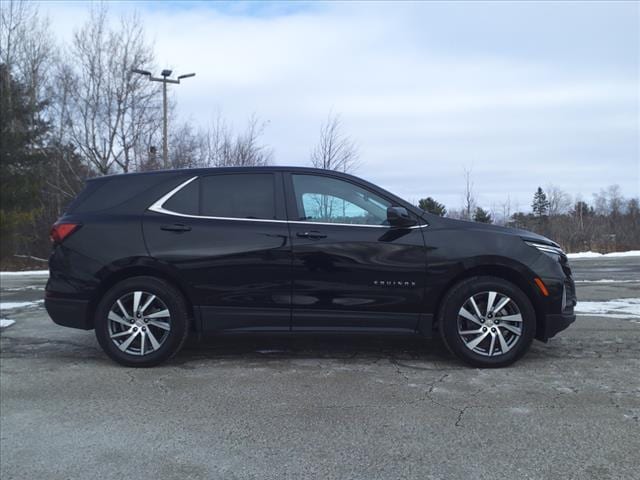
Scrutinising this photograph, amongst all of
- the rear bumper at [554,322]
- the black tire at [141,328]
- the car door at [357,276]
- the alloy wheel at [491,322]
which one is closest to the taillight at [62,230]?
the black tire at [141,328]

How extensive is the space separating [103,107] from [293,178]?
26474 mm

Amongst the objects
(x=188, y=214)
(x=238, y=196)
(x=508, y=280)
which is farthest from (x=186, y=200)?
(x=508, y=280)

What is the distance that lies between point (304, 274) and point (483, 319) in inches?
63.0

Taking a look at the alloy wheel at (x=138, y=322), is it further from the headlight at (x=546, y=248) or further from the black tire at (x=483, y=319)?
the headlight at (x=546, y=248)

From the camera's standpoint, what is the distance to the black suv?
459 cm

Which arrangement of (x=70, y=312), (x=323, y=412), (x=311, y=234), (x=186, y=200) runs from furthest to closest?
(x=186, y=200) < (x=70, y=312) < (x=311, y=234) < (x=323, y=412)

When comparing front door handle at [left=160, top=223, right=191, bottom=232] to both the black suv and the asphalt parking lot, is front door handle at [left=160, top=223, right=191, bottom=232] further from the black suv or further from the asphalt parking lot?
the asphalt parking lot

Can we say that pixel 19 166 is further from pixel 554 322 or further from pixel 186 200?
pixel 554 322

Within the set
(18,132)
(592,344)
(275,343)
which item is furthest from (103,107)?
(592,344)

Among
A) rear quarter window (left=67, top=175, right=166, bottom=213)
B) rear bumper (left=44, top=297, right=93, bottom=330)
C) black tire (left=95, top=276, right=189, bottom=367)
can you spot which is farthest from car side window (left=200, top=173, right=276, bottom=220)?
rear bumper (left=44, top=297, right=93, bottom=330)

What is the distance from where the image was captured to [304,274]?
466 cm

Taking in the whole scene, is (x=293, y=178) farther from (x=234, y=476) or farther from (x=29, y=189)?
(x=29, y=189)

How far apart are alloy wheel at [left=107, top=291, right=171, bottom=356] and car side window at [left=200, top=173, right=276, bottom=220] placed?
0.94 meters

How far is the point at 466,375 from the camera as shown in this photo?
446 centimetres
